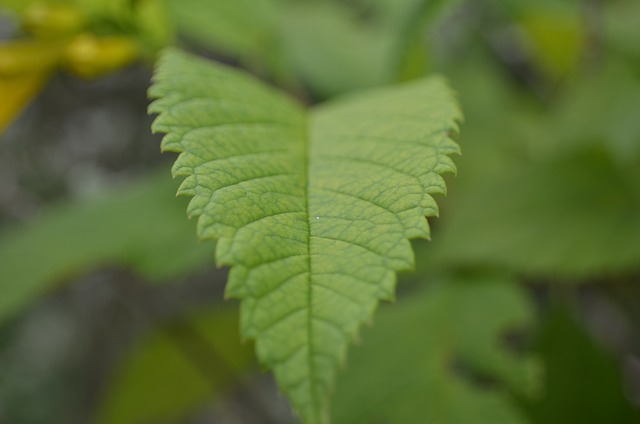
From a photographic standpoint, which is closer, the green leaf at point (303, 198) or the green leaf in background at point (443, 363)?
the green leaf at point (303, 198)

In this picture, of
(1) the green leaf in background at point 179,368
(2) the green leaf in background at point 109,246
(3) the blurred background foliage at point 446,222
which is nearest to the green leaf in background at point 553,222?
(3) the blurred background foliage at point 446,222

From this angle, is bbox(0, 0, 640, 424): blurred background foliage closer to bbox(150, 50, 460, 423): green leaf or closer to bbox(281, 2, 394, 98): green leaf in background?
bbox(281, 2, 394, 98): green leaf in background

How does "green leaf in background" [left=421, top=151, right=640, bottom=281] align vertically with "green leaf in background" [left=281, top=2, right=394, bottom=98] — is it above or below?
above

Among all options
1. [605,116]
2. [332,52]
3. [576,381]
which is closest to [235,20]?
[332,52]

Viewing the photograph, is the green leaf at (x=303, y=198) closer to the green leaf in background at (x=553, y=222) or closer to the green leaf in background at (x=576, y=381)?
the green leaf in background at (x=553, y=222)

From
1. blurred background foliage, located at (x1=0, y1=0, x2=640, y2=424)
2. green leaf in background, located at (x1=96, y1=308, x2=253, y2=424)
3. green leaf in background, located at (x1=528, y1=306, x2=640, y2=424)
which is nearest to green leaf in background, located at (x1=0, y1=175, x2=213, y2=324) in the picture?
blurred background foliage, located at (x1=0, y1=0, x2=640, y2=424)

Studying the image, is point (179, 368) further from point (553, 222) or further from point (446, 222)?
point (553, 222)

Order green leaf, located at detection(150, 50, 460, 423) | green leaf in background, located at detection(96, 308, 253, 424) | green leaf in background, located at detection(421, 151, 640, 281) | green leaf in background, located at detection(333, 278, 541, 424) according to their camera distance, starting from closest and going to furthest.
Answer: green leaf, located at detection(150, 50, 460, 423)
green leaf in background, located at detection(333, 278, 541, 424)
green leaf in background, located at detection(421, 151, 640, 281)
green leaf in background, located at detection(96, 308, 253, 424)

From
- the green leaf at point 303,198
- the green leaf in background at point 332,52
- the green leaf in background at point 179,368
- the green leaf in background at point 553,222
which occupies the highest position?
the green leaf at point 303,198
